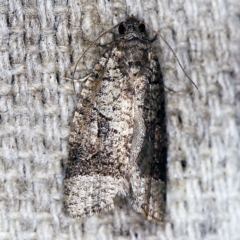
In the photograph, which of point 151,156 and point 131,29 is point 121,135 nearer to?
point 151,156

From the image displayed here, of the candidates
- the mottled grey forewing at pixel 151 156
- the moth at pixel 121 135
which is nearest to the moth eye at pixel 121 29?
the moth at pixel 121 135

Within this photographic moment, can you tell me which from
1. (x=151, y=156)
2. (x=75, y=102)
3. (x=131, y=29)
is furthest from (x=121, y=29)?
(x=151, y=156)

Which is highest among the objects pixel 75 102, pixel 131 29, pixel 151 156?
pixel 131 29

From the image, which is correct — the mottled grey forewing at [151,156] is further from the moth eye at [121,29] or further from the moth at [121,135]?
the moth eye at [121,29]

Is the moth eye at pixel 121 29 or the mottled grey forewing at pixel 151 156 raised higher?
the moth eye at pixel 121 29

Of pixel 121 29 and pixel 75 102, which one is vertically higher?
pixel 121 29

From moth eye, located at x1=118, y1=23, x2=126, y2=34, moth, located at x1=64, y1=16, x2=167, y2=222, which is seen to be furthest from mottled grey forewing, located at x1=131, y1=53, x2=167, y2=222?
moth eye, located at x1=118, y1=23, x2=126, y2=34

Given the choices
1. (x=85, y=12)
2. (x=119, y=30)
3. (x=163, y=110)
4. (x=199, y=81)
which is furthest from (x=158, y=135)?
(x=85, y=12)
